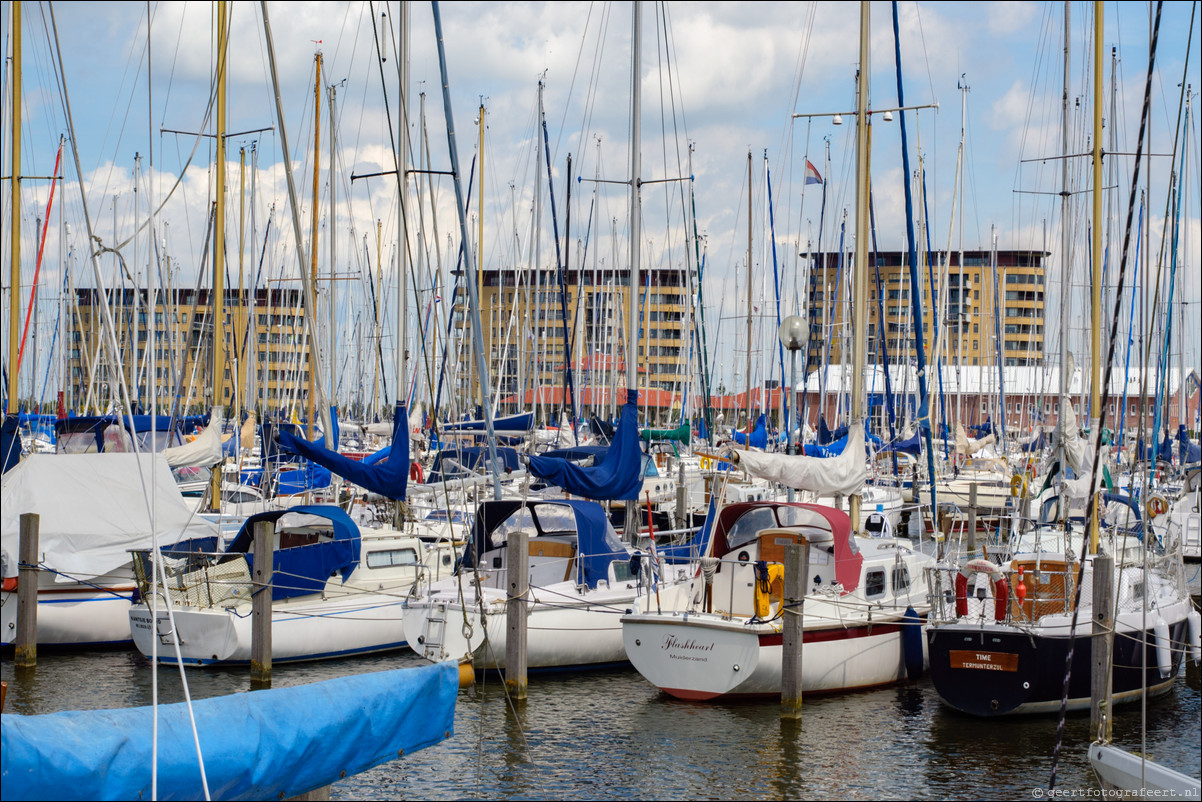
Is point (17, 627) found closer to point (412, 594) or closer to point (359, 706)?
point (412, 594)

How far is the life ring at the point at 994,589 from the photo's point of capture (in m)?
17.6

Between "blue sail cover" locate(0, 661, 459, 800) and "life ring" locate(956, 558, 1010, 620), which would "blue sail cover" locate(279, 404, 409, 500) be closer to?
"life ring" locate(956, 558, 1010, 620)

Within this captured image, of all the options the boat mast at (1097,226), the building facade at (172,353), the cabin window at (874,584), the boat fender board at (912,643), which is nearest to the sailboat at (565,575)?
the cabin window at (874,584)

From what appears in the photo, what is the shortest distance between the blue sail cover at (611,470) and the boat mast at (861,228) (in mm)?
4153

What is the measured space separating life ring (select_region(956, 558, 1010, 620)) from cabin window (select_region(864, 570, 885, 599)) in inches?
75.7

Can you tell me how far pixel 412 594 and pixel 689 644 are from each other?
4.76 meters

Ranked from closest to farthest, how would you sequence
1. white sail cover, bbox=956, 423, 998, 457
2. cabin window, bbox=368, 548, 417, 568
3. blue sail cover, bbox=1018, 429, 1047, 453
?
cabin window, bbox=368, 548, 417, 568, blue sail cover, bbox=1018, 429, 1047, 453, white sail cover, bbox=956, 423, 998, 457

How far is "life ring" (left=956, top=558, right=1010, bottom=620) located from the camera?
17609 mm

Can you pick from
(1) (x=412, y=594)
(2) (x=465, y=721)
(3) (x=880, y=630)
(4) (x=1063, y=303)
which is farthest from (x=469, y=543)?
(4) (x=1063, y=303)

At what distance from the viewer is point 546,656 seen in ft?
65.5

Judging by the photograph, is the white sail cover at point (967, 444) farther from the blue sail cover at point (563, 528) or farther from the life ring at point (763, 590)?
the life ring at point (763, 590)

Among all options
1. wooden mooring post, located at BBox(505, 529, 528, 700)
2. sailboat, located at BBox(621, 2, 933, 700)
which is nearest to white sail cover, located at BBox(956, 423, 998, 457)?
sailboat, located at BBox(621, 2, 933, 700)

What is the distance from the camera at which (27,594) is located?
20469 mm

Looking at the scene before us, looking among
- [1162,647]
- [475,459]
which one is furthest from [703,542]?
[475,459]
